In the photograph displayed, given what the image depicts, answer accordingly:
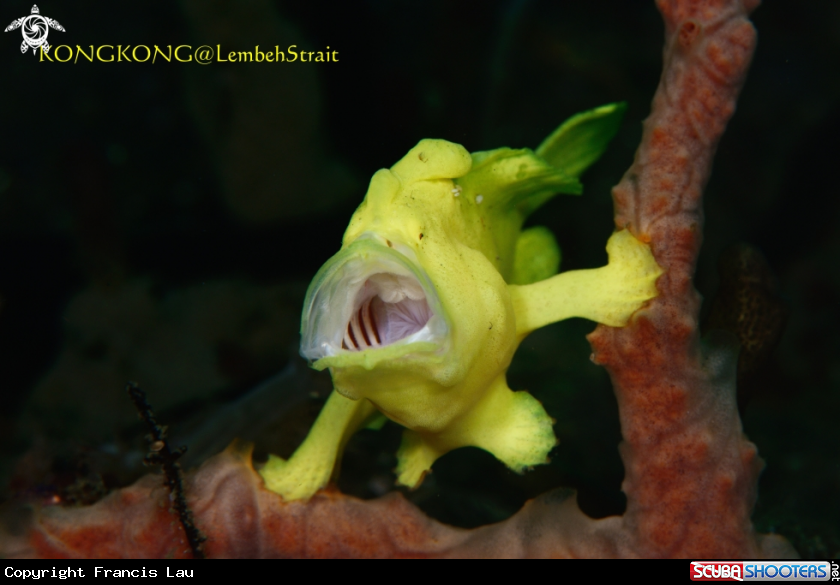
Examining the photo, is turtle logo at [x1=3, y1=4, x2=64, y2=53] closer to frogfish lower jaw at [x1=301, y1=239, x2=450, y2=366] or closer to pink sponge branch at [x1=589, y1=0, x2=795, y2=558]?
frogfish lower jaw at [x1=301, y1=239, x2=450, y2=366]

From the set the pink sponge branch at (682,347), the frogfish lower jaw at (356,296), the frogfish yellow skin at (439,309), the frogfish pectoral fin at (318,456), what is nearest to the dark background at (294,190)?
the frogfish pectoral fin at (318,456)

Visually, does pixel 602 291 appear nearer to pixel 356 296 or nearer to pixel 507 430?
pixel 507 430

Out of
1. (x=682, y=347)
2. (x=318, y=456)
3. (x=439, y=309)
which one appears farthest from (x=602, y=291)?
(x=318, y=456)

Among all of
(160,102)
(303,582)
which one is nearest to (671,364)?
(303,582)

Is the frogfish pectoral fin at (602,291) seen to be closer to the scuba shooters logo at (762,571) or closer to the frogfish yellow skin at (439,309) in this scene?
the frogfish yellow skin at (439,309)

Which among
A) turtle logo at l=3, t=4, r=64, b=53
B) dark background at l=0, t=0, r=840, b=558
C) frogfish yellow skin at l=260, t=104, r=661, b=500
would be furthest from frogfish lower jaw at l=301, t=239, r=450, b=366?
turtle logo at l=3, t=4, r=64, b=53

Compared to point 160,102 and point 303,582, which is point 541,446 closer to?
point 303,582

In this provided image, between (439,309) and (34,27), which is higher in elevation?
(34,27)
